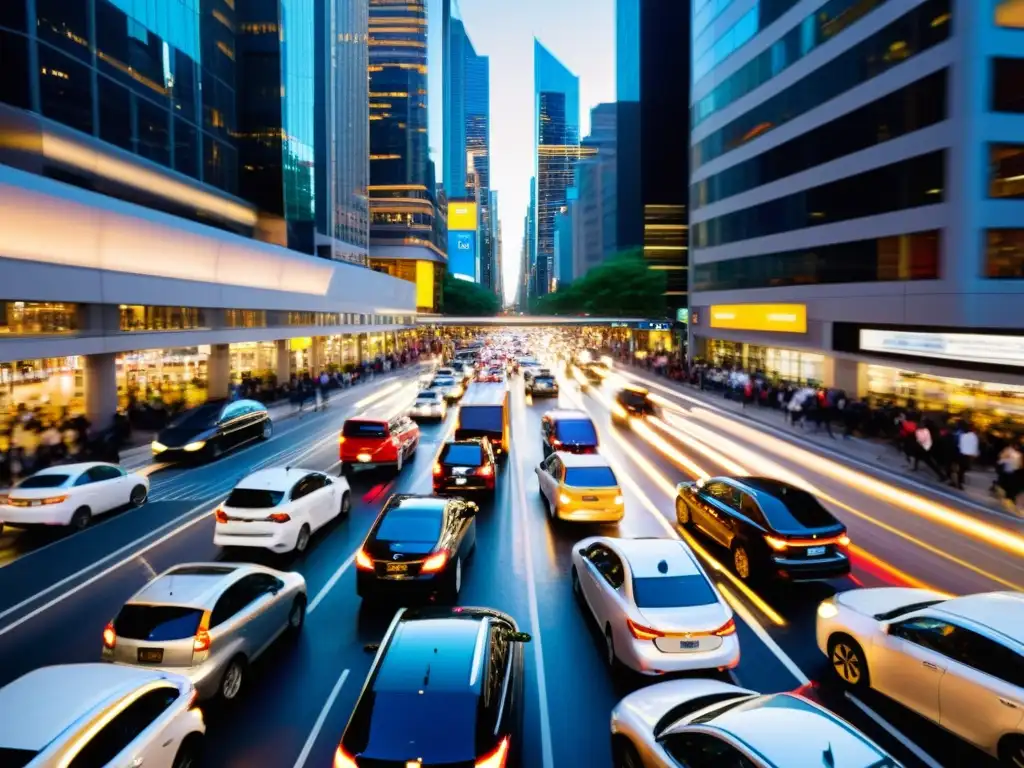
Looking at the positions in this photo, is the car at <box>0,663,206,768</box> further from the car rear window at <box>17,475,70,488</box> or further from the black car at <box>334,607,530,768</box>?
the car rear window at <box>17,475,70,488</box>

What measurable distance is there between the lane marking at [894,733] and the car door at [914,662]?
263 millimetres

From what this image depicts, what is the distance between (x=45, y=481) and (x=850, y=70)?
38.2m

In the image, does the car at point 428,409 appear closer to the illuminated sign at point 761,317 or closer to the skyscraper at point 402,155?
the illuminated sign at point 761,317

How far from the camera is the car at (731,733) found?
4941 mm

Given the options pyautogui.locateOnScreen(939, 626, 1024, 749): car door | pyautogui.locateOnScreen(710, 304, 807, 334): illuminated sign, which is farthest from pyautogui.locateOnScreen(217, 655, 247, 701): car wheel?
pyautogui.locateOnScreen(710, 304, 807, 334): illuminated sign

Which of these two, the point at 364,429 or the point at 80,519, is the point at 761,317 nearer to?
the point at 364,429

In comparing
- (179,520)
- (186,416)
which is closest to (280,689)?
(179,520)

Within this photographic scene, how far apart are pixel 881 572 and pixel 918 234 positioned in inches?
911

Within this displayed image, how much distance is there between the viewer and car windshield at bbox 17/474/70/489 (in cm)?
1525

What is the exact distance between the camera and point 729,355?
193 ft

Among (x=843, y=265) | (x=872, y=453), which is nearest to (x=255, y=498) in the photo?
(x=872, y=453)

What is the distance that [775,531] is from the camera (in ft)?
37.1

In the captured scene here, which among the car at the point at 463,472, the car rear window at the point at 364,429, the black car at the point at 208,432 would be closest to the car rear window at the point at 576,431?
→ the car at the point at 463,472

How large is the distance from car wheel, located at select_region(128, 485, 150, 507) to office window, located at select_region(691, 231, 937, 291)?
29.5 m
